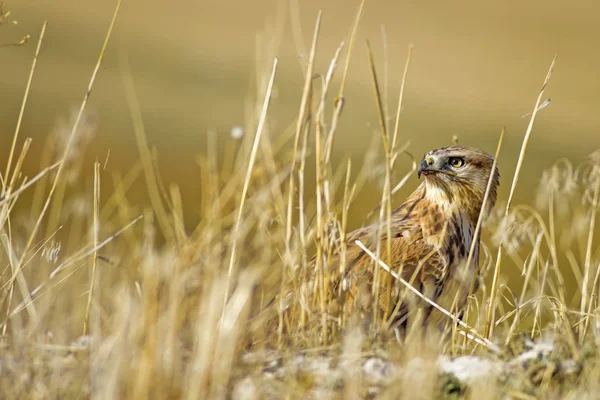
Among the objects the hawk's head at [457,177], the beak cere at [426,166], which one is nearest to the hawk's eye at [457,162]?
the hawk's head at [457,177]

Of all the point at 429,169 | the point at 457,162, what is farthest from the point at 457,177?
the point at 429,169

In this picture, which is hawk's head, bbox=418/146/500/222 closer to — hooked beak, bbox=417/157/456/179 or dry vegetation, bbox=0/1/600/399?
hooked beak, bbox=417/157/456/179

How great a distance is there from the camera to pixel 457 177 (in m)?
5.41

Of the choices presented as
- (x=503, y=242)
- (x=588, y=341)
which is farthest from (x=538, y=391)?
(x=503, y=242)

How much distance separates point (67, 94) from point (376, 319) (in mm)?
33255

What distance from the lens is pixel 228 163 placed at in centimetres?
357

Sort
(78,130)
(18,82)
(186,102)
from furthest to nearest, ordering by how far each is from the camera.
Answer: (186,102) < (18,82) < (78,130)

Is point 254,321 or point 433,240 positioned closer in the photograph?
point 254,321

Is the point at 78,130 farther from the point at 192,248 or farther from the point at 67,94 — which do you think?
the point at 67,94

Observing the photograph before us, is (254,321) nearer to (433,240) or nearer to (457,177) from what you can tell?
(433,240)

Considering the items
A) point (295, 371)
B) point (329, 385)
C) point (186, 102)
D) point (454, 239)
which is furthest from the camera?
point (186, 102)

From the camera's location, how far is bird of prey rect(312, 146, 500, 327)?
454 centimetres

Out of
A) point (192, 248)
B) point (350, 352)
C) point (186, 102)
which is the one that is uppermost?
point (192, 248)

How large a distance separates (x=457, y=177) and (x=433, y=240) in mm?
568
